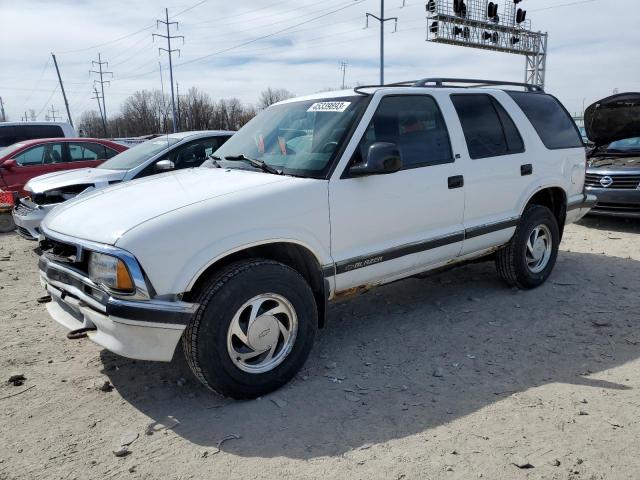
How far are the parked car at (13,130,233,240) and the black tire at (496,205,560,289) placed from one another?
4074mm

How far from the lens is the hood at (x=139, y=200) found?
9.68ft

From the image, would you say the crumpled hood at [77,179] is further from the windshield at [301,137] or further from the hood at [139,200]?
the hood at [139,200]

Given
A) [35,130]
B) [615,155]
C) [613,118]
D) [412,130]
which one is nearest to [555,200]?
[412,130]

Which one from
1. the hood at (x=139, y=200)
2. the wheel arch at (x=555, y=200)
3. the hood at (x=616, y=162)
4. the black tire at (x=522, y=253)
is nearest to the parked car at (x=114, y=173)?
the hood at (x=139, y=200)

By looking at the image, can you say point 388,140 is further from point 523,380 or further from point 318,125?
point 523,380

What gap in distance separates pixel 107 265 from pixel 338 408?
1557 millimetres

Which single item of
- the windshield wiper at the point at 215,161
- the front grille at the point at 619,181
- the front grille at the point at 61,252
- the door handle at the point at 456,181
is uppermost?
the windshield wiper at the point at 215,161

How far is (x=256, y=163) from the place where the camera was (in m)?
3.71

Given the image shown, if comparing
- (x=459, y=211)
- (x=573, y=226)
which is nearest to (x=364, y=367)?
(x=459, y=211)

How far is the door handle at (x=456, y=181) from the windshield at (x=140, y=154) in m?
4.70

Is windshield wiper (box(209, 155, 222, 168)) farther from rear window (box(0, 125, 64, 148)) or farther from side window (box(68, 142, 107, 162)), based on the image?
rear window (box(0, 125, 64, 148))

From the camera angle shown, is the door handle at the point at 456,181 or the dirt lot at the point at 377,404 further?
the door handle at the point at 456,181

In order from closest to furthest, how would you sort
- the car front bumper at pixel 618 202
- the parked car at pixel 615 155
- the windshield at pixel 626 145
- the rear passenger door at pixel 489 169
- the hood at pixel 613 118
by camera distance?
the rear passenger door at pixel 489 169 → the car front bumper at pixel 618 202 → the parked car at pixel 615 155 → the hood at pixel 613 118 → the windshield at pixel 626 145

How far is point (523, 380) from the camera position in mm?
3371
